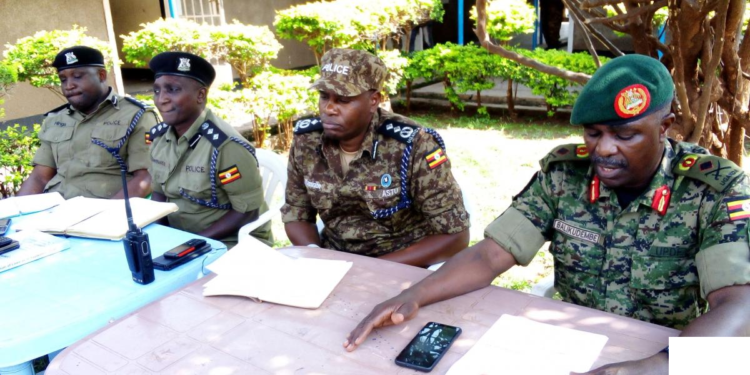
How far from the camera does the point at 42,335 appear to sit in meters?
1.69

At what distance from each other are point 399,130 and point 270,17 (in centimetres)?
848

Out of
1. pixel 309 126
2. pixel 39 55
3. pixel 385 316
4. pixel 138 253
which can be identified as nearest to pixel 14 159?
pixel 39 55

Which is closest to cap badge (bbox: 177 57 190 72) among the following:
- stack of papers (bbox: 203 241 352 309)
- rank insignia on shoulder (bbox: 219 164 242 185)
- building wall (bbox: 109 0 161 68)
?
rank insignia on shoulder (bbox: 219 164 242 185)

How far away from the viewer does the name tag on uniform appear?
6.16 ft

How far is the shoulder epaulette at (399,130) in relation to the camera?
2.53m

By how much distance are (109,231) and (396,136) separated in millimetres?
1248

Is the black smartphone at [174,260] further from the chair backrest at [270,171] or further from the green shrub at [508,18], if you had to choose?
the green shrub at [508,18]

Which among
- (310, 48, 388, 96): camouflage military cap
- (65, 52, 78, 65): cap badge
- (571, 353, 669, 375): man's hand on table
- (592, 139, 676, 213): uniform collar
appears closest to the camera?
(571, 353, 669, 375): man's hand on table

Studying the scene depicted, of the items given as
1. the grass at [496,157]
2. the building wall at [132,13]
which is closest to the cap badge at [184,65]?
the grass at [496,157]

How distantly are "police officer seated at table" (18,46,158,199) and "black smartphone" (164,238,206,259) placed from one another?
4.51 ft

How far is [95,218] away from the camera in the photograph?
254cm

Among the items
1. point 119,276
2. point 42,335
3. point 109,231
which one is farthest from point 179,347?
point 109,231

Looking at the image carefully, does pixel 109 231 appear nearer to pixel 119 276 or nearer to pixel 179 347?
pixel 119 276

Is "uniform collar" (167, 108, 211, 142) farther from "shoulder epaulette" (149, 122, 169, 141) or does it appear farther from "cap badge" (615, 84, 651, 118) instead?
"cap badge" (615, 84, 651, 118)
